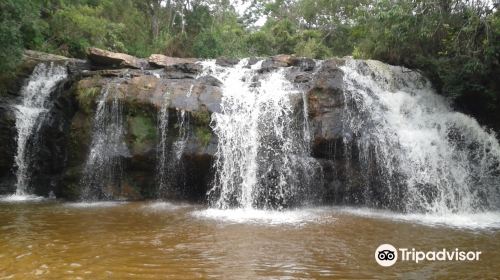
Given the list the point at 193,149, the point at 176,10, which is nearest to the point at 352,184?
the point at 193,149

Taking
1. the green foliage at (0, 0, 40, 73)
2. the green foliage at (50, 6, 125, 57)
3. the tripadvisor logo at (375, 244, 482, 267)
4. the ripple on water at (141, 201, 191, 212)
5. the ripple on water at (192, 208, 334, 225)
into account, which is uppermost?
the green foliage at (50, 6, 125, 57)

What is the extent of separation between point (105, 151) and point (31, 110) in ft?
11.5

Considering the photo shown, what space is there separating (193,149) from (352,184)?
4.16m

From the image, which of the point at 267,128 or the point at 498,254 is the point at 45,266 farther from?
the point at 267,128

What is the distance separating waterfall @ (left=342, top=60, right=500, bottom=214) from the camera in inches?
380

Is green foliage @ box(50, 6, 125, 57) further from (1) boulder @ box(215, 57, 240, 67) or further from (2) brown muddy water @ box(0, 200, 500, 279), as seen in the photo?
(2) brown muddy water @ box(0, 200, 500, 279)

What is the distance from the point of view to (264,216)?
340 inches

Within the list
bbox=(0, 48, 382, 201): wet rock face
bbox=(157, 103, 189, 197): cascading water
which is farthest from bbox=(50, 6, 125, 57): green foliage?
bbox=(157, 103, 189, 197): cascading water

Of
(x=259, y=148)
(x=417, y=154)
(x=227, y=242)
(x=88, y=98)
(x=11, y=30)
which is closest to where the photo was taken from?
(x=227, y=242)

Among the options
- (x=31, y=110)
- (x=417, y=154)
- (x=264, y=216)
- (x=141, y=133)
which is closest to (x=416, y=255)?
(x=264, y=216)

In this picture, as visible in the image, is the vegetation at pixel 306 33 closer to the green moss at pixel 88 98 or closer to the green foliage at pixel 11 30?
the green foliage at pixel 11 30

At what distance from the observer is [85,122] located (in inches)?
448

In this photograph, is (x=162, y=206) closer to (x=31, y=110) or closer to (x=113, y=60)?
(x=31, y=110)

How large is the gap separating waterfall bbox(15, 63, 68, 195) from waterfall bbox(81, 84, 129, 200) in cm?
248
